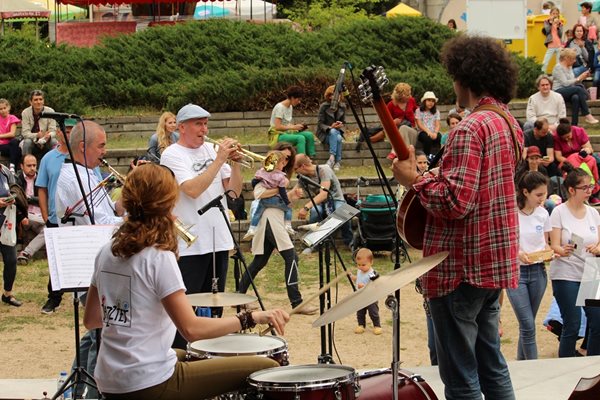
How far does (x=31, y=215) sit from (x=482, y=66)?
30.7 ft

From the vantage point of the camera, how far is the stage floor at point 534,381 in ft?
23.1

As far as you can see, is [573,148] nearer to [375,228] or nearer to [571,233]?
[375,228]

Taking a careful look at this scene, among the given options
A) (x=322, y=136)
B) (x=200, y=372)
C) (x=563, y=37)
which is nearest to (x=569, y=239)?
(x=200, y=372)

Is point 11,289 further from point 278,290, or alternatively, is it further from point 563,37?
point 563,37

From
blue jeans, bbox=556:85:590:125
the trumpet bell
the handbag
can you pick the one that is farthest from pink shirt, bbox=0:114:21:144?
the trumpet bell

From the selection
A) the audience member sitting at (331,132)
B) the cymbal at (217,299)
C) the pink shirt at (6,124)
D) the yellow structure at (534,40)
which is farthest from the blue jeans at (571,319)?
the yellow structure at (534,40)

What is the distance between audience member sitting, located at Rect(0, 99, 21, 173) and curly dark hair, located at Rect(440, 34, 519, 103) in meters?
11.6

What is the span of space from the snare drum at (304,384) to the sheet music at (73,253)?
55.7 inches

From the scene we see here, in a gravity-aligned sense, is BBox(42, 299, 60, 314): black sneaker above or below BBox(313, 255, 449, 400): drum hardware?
below

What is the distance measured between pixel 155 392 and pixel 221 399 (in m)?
0.50

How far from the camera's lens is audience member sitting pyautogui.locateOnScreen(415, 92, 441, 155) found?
53.7 feet

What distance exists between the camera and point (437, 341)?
5055mm

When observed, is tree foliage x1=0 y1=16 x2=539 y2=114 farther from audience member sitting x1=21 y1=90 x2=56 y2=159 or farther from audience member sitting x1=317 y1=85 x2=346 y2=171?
audience member sitting x1=21 y1=90 x2=56 y2=159

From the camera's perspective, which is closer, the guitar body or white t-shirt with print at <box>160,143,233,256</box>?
the guitar body
